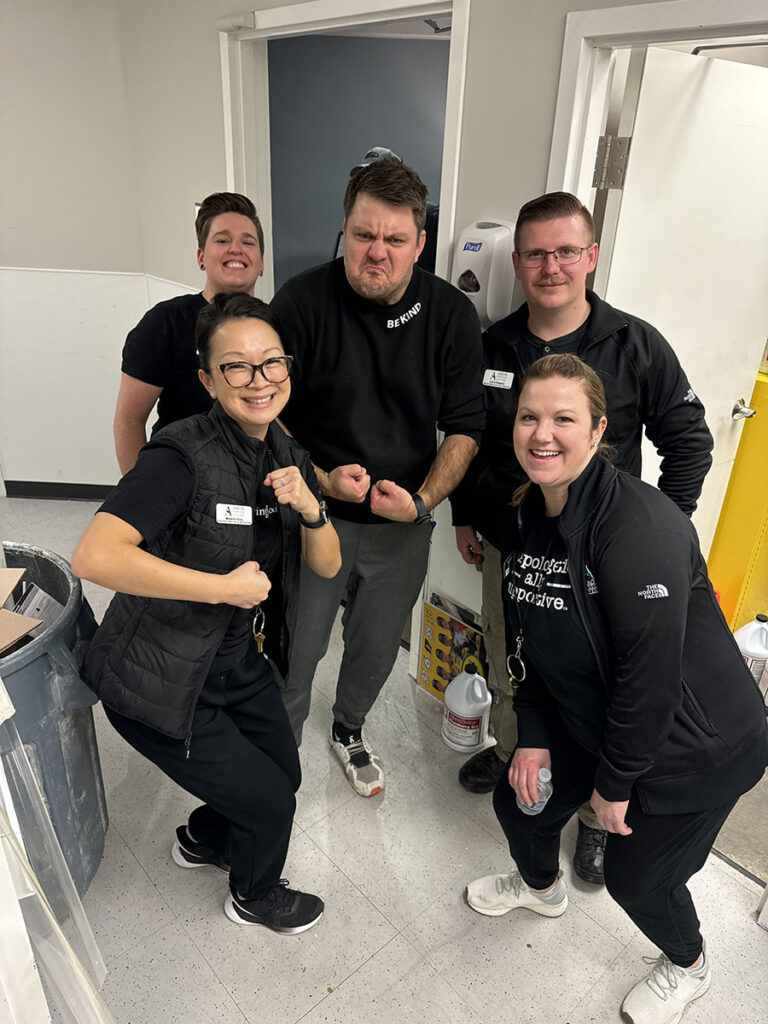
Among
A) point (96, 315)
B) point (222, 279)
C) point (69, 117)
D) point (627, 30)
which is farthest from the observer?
point (96, 315)

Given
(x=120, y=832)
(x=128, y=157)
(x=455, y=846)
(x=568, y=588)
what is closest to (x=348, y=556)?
(x=568, y=588)

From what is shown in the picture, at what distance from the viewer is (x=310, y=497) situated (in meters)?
1.54

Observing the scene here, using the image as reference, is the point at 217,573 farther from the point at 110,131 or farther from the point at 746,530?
the point at 110,131

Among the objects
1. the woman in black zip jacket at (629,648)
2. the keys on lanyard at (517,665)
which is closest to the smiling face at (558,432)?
the woman in black zip jacket at (629,648)

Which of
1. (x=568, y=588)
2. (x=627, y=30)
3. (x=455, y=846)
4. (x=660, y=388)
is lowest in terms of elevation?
(x=455, y=846)

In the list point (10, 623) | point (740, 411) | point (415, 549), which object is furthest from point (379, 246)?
point (740, 411)

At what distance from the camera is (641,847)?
1486mm

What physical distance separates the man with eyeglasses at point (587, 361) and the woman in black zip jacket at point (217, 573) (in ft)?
1.92

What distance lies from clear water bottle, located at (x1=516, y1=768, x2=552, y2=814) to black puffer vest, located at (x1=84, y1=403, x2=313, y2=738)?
0.81 metres

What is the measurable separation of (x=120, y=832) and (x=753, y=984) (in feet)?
5.85

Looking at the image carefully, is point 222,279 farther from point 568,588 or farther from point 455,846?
point 455,846

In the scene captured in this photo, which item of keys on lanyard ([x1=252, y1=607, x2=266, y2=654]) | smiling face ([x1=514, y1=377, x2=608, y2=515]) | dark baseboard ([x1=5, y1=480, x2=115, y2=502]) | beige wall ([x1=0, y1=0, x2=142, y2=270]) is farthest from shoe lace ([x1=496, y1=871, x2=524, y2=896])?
beige wall ([x1=0, y1=0, x2=142, y2=270])

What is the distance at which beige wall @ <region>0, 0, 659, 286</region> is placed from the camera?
306 centimetres

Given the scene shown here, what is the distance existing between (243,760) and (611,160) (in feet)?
6.10
